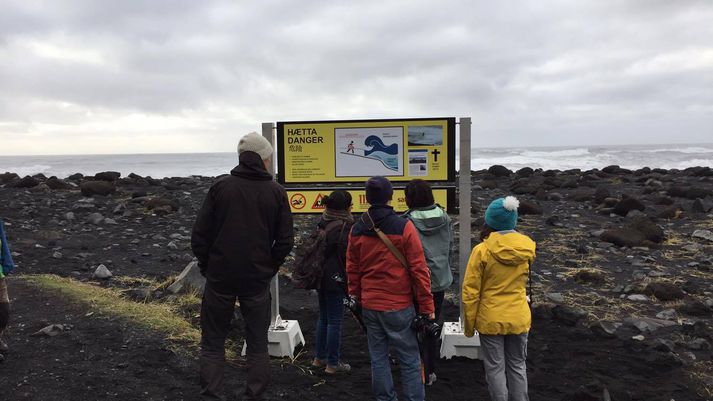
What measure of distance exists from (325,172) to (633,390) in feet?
11.6

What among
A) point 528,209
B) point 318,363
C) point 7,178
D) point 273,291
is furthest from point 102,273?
point 7,178

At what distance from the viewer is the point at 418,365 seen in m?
3.79

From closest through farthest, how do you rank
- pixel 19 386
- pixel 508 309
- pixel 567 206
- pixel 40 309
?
pixel 508 309 → pixel 19 386 → pixel 40 309 → pixel 567 206

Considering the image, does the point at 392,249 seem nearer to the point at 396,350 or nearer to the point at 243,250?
the point at 396,350

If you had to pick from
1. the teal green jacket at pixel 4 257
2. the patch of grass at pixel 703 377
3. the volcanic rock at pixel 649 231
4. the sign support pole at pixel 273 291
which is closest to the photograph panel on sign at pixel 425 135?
the sign support pole at pixel 273 291

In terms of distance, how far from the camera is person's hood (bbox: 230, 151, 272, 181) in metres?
3.82

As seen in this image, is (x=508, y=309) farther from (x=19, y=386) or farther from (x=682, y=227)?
(x=682, y=227)

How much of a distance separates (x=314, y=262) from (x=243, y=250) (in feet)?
3.14

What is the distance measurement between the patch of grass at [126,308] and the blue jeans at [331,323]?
1.35 metres

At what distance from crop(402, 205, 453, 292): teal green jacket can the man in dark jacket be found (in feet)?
3.70

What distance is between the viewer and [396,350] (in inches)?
148

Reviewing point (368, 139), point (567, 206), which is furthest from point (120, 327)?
point (567, 206)

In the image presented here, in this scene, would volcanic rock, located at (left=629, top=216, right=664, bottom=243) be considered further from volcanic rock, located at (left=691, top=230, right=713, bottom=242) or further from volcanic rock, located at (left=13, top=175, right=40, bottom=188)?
volcanic rock, located at (left=13, top=175, right=40, bottom=188)

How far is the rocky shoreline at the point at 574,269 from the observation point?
4.97 meters
